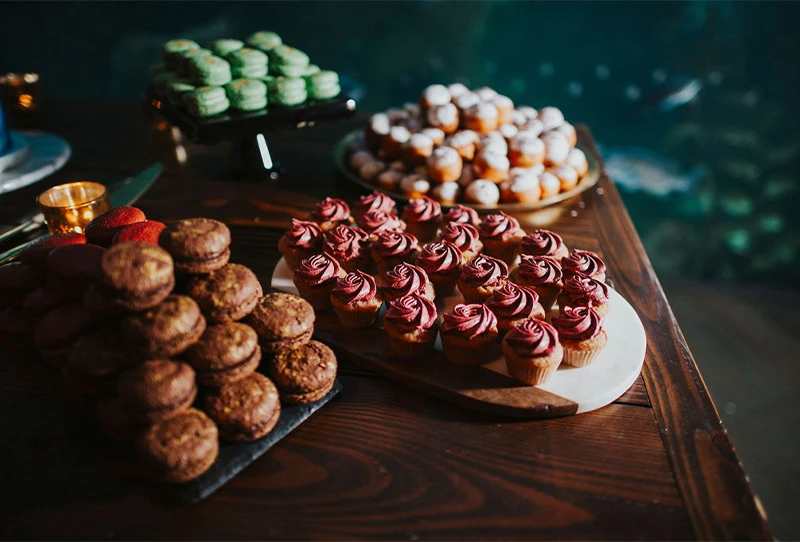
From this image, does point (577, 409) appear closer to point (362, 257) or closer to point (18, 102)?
point (362, 257)

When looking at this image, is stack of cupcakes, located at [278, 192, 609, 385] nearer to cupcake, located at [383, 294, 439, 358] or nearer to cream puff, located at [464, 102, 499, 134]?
cupcake, located at [383, 294, 439, 358]

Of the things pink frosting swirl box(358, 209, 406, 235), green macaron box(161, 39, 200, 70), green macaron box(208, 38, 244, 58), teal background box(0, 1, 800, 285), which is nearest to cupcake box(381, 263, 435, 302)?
pink frosting swirl box(358, 209, 406, 235)

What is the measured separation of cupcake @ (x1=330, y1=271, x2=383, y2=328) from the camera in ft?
4.99

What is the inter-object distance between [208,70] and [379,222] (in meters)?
0.96

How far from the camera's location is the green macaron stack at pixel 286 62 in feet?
7.82

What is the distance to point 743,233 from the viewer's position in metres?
4.60

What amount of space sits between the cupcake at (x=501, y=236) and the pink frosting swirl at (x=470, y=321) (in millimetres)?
439

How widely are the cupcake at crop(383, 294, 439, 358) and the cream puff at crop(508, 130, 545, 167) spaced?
3.70 ft

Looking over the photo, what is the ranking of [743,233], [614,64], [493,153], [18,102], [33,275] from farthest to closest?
1. [743,233]
2. [614,64]
3. [18,102]
4. [493,153]
5. [33,275]

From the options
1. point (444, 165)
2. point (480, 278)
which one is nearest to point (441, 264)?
point (480, 278)

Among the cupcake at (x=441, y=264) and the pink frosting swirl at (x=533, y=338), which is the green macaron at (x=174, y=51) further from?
the pink frosting swirl at (x=533, y=338)

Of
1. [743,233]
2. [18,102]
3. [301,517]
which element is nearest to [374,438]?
[301,517]

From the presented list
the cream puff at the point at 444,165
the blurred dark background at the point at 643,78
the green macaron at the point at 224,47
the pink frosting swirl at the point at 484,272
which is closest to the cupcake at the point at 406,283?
the pink frosting swirl at the point at 484,272

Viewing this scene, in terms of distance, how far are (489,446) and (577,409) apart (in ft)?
0.76
